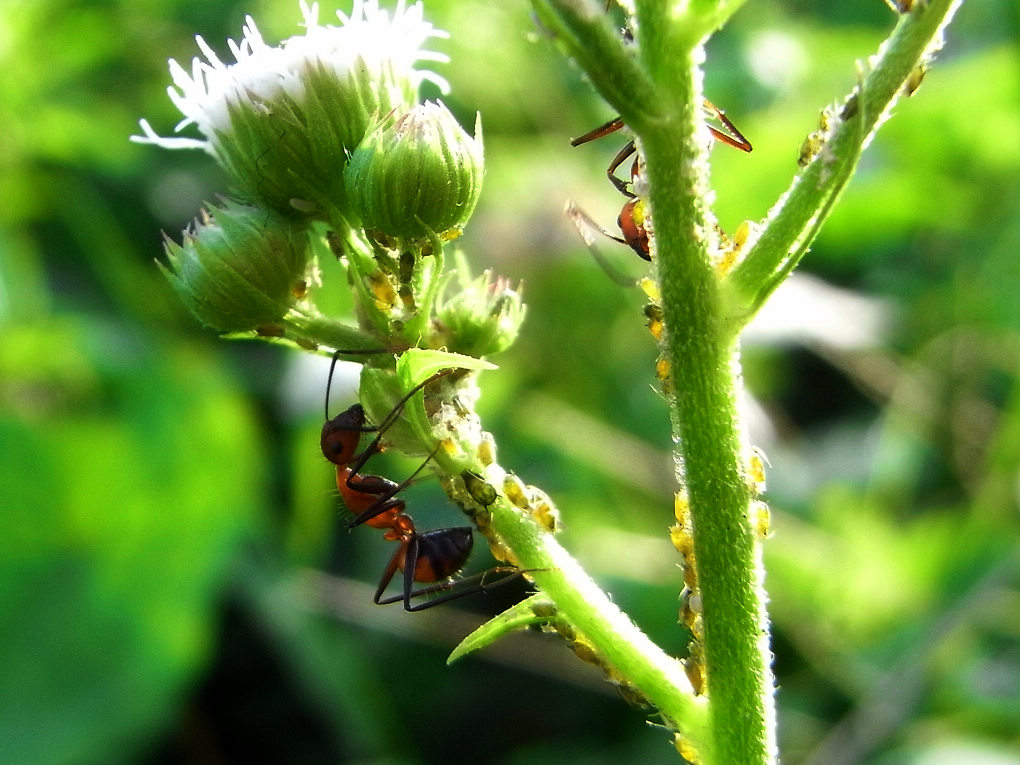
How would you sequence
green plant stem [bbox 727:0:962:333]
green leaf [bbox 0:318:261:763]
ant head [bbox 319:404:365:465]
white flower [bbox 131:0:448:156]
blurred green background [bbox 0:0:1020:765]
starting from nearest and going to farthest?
1. green plant stem [bbox 727:0:962:333]
2. white flower [bbox 131:0:448:156]
3. ant head [bbox 319:404:365:465]
4. blurred green background [bbox 0:0:1020:765]
5. green leaf [bbox 0:318:261:763]

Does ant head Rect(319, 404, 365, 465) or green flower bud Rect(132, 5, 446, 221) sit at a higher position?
green flower bud Rect(132, 5, 446, 221)

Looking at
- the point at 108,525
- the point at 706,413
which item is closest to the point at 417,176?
the point at 706,413

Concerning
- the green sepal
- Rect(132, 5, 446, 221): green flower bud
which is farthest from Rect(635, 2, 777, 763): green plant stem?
Rect(132, 5, 446, 221): green flower bud

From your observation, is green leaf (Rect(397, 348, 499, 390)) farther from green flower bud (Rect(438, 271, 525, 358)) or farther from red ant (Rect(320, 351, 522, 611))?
red ant (Rect(320, 351, 522, 611))

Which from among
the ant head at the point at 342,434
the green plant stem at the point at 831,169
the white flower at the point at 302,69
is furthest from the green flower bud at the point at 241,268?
the green plant stem at the point at 831,169

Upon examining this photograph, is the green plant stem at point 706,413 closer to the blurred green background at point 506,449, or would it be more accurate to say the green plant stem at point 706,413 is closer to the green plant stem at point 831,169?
the green plant stem at point 831,169
